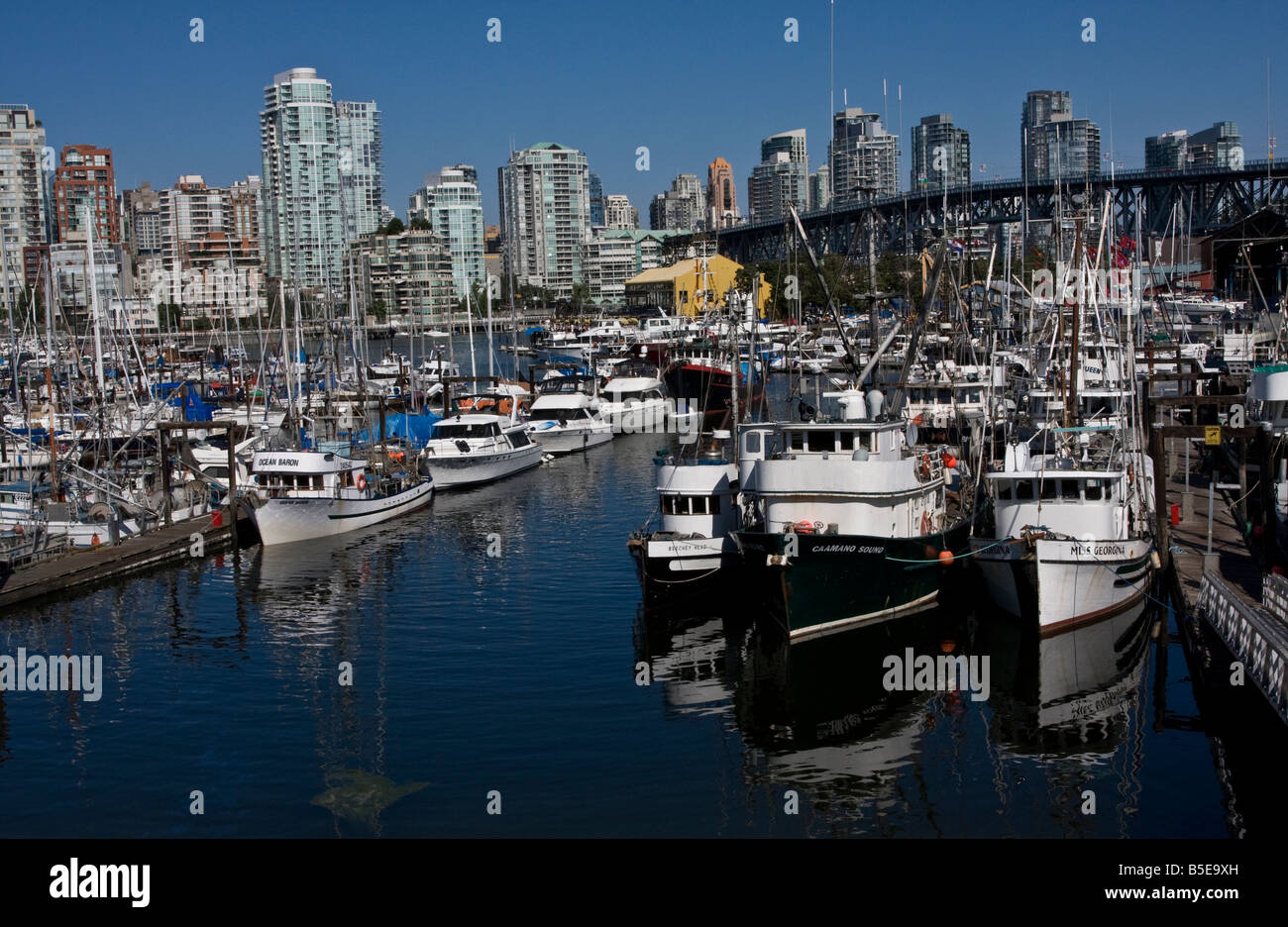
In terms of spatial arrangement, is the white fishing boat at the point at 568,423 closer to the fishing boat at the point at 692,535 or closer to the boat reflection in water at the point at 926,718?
the fishing boat at the point at 692,535

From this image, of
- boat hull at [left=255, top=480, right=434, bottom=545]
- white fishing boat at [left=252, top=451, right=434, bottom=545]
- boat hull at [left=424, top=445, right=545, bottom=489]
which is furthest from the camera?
boat hull at [left=424, top=445, right=545, bottom=489]

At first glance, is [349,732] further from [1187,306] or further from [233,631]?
[1187,306]

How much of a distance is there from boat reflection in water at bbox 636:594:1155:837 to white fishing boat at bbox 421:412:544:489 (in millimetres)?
23969

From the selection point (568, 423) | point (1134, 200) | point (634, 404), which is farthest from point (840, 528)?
point (1134, 200)

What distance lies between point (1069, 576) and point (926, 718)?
5.92 meters

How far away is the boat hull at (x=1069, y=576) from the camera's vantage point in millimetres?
28438

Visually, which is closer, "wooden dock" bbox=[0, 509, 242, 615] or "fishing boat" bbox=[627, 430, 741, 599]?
"fishing boat" bbox=[627, 430, 741, 599]

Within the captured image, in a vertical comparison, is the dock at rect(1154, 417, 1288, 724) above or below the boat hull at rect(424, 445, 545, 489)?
below

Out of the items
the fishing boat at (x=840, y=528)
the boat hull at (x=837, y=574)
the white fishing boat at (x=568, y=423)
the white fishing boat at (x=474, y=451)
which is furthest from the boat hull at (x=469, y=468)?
the boat hull at (x=837, y=574)

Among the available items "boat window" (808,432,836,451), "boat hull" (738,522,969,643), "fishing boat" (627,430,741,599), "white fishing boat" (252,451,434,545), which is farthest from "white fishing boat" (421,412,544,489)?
"boat window" (808,432,836,451)

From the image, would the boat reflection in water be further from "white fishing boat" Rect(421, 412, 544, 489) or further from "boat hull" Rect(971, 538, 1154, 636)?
"white fishing boat" Rect(421, 412, 544, 489)

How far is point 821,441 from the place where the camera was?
98.9 ft

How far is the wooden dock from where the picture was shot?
34469 millimetres
